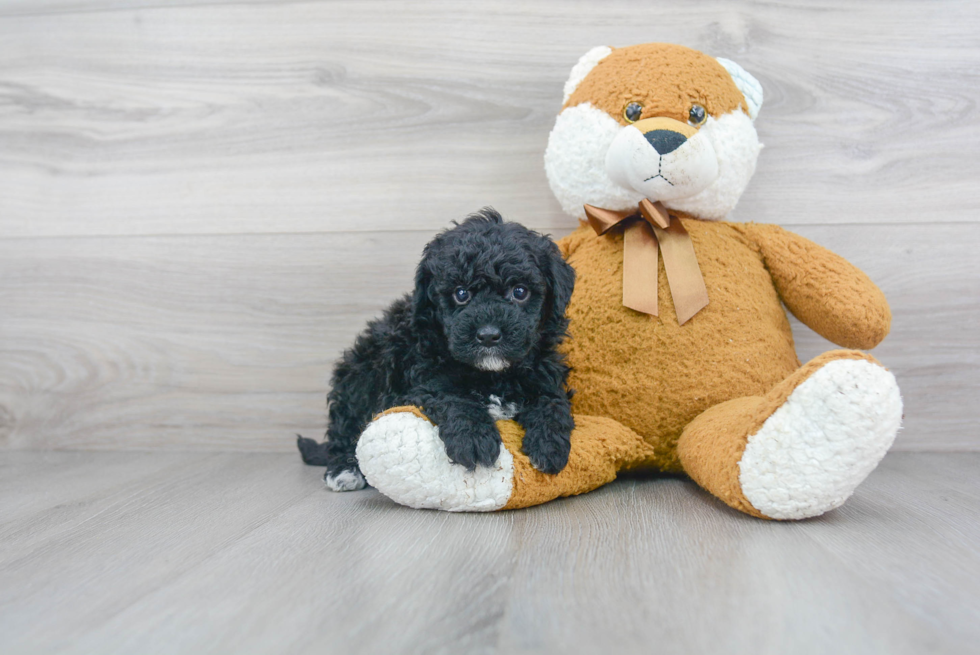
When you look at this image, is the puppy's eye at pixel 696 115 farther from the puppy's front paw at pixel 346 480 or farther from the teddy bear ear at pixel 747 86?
the puppy's front paw at pixel 346 480

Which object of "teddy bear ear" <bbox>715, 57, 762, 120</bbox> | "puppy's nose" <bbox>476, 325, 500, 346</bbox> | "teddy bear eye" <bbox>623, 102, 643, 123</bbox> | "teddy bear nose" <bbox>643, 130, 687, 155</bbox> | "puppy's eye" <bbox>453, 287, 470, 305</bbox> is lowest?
"puppy's nose" <bbox>476, 325, 500, 346</bbox>

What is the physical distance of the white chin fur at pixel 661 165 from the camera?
115 cm

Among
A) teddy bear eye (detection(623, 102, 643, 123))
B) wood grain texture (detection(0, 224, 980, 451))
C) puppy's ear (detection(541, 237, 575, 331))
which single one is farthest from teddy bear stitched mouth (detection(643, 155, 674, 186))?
wood grain texture (detection(0, 224, 980, 451))

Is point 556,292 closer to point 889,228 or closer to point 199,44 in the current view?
point 889,228

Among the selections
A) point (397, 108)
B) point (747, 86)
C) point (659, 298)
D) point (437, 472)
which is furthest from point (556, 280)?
point (397, 108)

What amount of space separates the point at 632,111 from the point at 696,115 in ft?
0.36

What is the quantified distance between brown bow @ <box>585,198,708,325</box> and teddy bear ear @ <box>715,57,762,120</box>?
0.93ft

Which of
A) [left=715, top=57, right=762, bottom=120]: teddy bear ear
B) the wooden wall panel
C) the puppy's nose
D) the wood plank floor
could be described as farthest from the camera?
the wooden wall panel

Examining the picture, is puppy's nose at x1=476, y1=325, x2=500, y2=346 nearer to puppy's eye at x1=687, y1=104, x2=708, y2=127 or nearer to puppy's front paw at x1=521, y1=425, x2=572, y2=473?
puppy's front paw at x1=521, y1=425, x2=572, y2=473

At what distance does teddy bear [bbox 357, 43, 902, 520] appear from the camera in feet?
3.32

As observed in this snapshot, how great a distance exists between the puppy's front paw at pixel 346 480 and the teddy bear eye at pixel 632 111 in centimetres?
79

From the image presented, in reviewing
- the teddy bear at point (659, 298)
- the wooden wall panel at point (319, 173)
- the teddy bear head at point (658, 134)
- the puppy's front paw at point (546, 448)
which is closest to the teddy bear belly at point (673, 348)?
the teddy bear at point (659, 298)

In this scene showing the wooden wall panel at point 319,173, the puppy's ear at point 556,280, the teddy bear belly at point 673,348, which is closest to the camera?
the puppy's ear at point 556,280

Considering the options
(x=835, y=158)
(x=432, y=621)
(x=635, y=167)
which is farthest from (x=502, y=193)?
(x=432, y=621)
